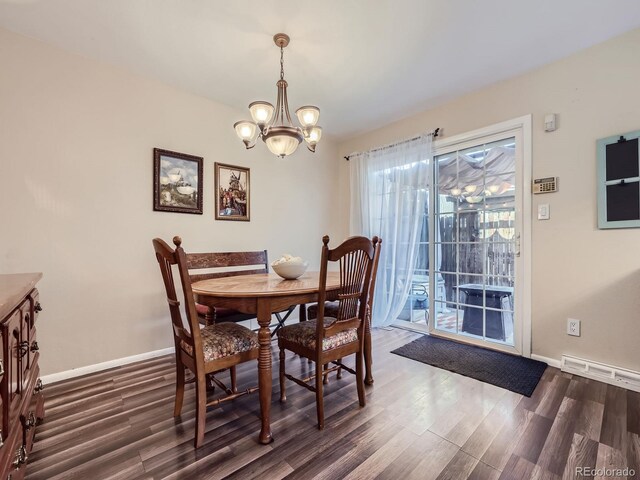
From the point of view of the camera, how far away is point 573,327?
7.70 feet

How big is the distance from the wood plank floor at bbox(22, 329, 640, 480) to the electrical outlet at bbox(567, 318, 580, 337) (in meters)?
0.35

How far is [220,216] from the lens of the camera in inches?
122

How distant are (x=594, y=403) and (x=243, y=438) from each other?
6.94ft

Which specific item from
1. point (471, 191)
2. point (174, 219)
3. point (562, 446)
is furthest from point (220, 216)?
point (562, 446)

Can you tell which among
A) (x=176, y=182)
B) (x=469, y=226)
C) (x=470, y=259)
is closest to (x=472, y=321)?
(x=470, y=259)

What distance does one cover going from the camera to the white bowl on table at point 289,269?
2.02 meters

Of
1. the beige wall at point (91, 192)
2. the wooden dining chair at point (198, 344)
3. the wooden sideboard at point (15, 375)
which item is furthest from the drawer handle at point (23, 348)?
the beige wall at point (91, 192)

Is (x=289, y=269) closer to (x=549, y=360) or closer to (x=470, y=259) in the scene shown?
(x=470, y=259)

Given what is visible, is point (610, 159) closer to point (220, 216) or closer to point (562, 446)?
point (562, 446)

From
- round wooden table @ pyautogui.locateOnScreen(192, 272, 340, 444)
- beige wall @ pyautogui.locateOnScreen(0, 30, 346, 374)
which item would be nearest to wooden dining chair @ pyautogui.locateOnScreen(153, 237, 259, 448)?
round wooden table @ pyautogui.locateOnScreen(192, 272, 340, 444)

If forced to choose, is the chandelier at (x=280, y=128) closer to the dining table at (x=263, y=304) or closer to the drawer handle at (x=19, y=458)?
the dining table at (x=263, y=304)

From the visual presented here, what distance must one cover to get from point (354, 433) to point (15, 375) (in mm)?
1481

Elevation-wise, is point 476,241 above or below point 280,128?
below

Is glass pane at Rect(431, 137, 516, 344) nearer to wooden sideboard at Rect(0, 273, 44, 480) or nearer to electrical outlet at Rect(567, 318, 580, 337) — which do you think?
electrical outlet at Rect(567, 318, 580, 337)
